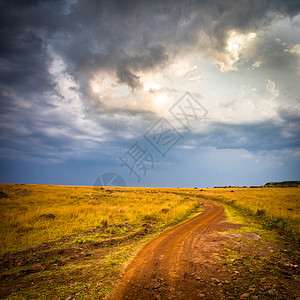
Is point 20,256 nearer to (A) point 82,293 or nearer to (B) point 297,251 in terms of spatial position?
(A) point 82,293

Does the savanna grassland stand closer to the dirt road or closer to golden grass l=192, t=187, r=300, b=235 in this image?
golden grass l=192, t=187, r=300, b=235

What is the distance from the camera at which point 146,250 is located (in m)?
8.09

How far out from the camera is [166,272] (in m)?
5.75

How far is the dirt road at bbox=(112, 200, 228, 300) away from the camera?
4629 mm

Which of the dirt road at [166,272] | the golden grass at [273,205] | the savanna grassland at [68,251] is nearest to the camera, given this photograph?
the dirt road at [166,272]

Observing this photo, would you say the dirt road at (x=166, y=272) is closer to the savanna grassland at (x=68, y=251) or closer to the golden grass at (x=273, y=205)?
the savanna grassland at (x=68, y=251)

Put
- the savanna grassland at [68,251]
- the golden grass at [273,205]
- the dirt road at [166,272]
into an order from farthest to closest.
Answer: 1. the golden grass at [273,205]
2. the savanna grassland at [68,251]
3. the dirt road at [166,272]

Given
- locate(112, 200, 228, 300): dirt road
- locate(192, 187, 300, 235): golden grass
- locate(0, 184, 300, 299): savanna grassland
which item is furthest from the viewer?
locate(192, 187, 300, 235): golden grass

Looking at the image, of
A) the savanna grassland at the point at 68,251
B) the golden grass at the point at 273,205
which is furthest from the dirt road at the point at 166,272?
the golden grass at the point at 273,205

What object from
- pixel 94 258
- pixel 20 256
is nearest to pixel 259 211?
pixel 94 258

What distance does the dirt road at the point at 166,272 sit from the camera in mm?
4629

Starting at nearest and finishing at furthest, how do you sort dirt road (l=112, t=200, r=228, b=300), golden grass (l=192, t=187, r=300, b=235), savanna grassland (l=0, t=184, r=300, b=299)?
dirt road (l=112, t=200, r=228, b=300) → savanna grassland (l=0, t=184, r=300, b=299) → golden grass (l=192, t=187, r=300, b=235)

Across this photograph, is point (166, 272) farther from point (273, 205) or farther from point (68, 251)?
point (273, 205)

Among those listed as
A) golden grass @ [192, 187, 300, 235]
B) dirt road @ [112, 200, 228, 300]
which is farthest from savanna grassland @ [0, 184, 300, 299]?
dirt road @ [112, 200, 228, 300]
